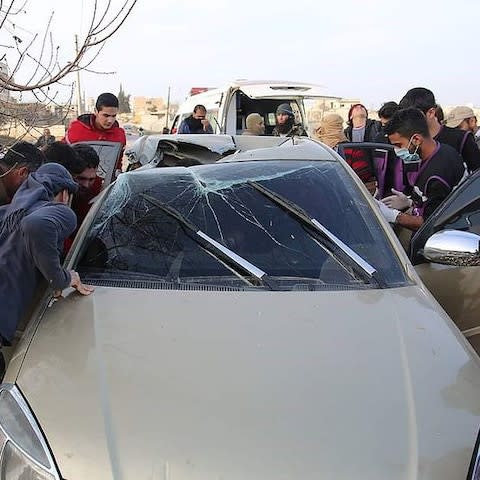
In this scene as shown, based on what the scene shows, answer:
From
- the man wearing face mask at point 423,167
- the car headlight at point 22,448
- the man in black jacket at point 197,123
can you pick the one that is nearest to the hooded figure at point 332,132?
the man wearing face mask at point 423,167

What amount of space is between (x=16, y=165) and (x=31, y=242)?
104 cm

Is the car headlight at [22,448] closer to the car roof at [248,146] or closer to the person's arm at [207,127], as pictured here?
the car roof at [248,146]

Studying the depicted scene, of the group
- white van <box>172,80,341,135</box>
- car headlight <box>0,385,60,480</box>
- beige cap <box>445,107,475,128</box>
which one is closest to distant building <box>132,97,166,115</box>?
white van <box>172,80,341,135</box>

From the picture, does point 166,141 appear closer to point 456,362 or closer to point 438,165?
point 438,165

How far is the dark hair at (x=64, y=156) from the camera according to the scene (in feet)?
11.5

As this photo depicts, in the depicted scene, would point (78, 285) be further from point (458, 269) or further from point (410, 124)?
point (410, 124)

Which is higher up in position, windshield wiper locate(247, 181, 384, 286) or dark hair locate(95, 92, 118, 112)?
dark hair locate(95, 92, 118, 112)

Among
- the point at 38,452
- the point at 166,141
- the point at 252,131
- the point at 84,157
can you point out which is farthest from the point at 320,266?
the point at 252,131

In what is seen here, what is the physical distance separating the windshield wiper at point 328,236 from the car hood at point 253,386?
14 centimetres

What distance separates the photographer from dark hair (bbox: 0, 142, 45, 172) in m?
3.32

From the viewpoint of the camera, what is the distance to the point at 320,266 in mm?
2697

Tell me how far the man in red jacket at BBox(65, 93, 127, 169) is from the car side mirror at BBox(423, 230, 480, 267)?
11.4 feet

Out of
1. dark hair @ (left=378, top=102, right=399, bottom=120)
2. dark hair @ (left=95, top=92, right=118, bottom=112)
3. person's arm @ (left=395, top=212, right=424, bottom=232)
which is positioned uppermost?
dark hair @ (left=95, top=92, right=118, bottom=112)

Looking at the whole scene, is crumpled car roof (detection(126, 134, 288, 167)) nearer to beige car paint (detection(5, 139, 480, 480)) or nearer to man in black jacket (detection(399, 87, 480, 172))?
man in black jacket (detection(399, 87, 480, 172))
